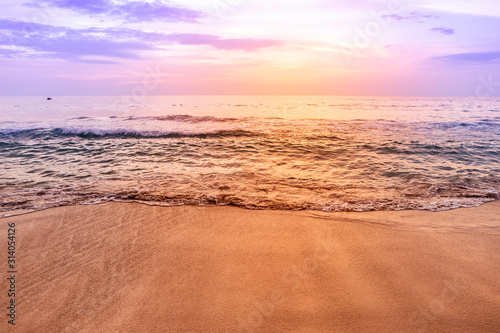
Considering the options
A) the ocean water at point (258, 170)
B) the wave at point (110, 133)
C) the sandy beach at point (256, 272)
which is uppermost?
the wave at point (110, 133)

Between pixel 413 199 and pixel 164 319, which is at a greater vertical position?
pixel 413 199

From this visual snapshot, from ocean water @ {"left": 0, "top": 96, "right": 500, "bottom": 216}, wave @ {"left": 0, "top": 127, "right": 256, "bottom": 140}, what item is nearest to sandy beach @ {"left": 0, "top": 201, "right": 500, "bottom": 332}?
ocean water @ {"left": 0, "top": 96, "right": 500, "bottom": 216}

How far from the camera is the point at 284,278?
3.41m

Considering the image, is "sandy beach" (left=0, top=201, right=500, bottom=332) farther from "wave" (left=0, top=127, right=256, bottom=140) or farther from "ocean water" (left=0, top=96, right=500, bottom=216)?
"wave" (left=0, top=127, right=256, bottom=140)

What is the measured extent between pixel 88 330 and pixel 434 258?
444 cm

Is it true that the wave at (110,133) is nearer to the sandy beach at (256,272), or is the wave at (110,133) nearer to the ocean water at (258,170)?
the ocean water at (258,170)

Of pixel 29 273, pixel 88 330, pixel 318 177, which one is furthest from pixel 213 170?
pixel 88 330

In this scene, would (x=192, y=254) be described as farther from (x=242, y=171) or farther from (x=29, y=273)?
(x=242, y=171)

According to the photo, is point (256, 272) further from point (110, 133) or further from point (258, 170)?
point (110, 133)

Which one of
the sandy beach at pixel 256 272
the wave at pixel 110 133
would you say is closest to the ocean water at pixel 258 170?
the wave at pixel 110 133

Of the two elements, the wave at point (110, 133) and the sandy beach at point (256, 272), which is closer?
the sandy beach at point (256, 272)

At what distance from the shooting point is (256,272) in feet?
11.6

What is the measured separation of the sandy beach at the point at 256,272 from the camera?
286 cm

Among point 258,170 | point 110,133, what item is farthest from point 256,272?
point 110,133
